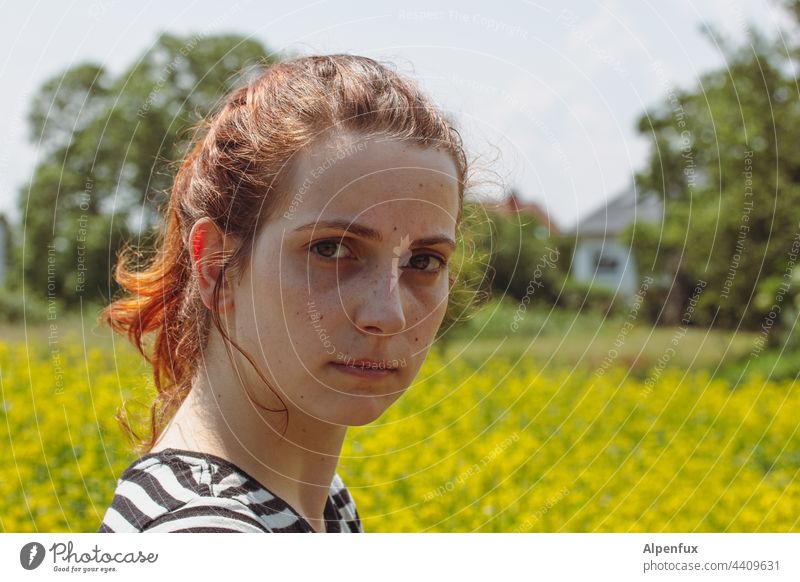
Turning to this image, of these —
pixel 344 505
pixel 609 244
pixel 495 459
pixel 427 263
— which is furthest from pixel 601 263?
pixel 427 263

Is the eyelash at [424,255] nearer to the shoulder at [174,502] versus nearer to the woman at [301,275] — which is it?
the woman at [301,275]

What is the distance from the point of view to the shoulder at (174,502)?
102cm

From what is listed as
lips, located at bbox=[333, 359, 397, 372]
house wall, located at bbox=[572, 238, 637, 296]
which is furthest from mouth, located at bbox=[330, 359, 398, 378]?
house wall, located at bbox=[572, 238, 637, 296]

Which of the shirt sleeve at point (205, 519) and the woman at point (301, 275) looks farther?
the woman at point (301, 275)

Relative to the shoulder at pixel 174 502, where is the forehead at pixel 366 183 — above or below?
above

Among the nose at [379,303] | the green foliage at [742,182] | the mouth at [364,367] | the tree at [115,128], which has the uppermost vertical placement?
the green foliage at [742,182]

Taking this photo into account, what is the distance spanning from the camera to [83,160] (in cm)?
636

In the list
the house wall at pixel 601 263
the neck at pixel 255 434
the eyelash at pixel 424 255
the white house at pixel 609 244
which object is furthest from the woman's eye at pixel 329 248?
the house wall at pixel 601 263

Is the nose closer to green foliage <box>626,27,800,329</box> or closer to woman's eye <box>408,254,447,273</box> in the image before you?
woman's eye <box>408,254,447,273</box>

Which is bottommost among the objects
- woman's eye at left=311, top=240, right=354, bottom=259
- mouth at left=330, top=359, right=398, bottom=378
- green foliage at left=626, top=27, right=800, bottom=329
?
mouth at left=330, top=359, right=398, bottom=378

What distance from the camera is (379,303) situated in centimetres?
115

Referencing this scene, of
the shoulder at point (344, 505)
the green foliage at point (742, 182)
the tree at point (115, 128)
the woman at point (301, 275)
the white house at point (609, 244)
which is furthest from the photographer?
the white house at point (609, 244)

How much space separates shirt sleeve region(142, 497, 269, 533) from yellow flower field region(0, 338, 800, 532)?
647 millimetres

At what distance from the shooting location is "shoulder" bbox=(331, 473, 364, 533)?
55.9 inches
